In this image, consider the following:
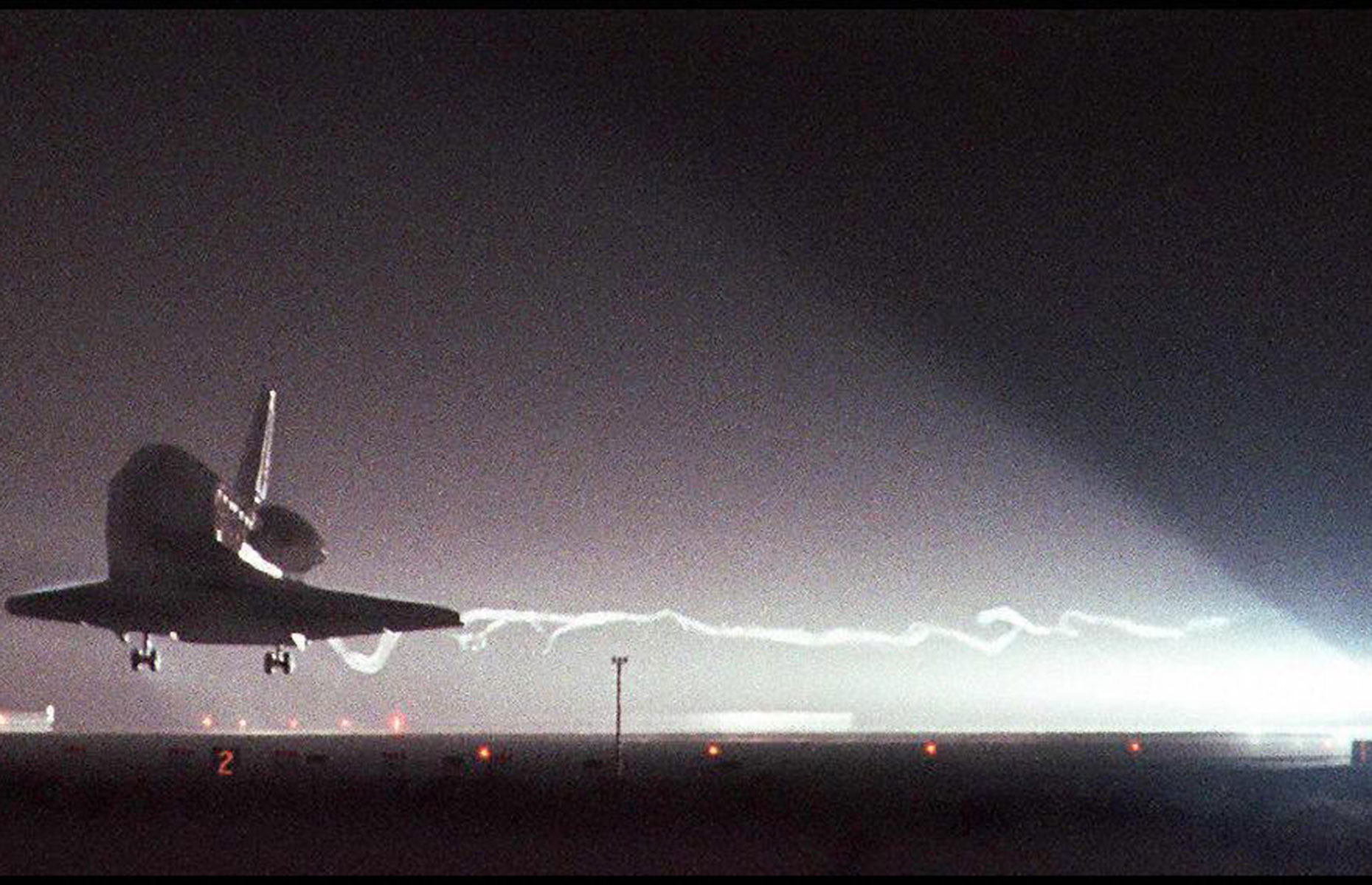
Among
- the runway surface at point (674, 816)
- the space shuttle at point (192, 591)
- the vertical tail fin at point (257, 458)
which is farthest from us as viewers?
the vertical tail fin at point (257, 458)

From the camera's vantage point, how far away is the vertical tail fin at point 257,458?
120625mm

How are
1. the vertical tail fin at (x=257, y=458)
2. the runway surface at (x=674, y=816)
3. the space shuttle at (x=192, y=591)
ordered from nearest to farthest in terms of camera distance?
the runway surface at (x=674, y=816)
the space shuttle at (x=192, y=591)
the vertical tail fin at (x=257, y=458)

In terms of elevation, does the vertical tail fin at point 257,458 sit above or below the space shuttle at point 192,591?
above

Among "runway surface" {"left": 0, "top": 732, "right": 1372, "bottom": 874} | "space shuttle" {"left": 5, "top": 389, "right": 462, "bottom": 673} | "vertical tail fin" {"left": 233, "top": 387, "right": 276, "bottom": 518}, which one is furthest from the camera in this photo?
"vertical tail fin" {"left": 233, "top": 387, "right": 276, "bottom": 518}

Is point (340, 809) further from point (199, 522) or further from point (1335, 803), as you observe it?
point (199, 522)

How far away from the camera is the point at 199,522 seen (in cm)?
8812

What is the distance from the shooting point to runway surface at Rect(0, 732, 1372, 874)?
119ft

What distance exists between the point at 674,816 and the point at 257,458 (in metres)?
76.1

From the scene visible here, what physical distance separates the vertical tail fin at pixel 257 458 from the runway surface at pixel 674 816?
22.8 metres

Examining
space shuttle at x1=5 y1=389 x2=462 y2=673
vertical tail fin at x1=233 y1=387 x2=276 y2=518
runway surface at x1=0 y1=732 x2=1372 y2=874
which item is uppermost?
vertical tail fin at x1=233 y1=387 x2=276 y2=518

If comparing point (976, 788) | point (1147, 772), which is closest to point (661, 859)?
point (976, 788)

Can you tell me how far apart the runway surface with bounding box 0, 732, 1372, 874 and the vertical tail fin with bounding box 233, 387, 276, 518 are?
74.8ft

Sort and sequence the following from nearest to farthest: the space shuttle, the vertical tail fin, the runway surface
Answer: the runway surface < the space shuttle < the vertical tail fin

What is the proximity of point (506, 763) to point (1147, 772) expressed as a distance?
31.3 meters
